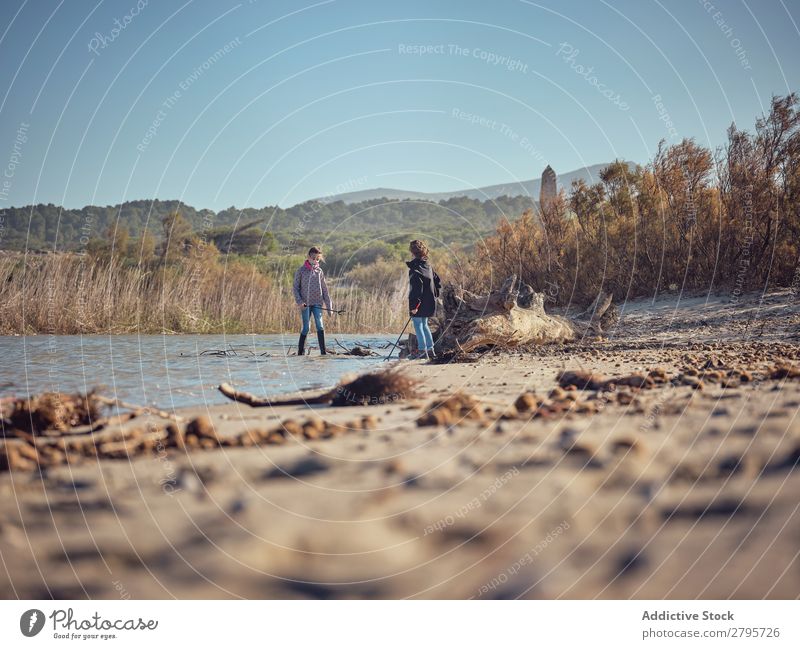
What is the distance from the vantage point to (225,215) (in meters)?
50.4

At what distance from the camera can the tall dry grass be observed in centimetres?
1351

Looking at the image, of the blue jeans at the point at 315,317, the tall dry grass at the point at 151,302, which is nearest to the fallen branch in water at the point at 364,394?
the blue jeans at the point at 315,317

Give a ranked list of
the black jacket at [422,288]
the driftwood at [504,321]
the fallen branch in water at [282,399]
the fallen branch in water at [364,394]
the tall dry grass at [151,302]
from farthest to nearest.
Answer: the tall dry grass at [151,302], the black jacket at [422,288], the driftwood at [504,321], the fallen branch in water at [364,394], the fallen branch in water at [282,399]

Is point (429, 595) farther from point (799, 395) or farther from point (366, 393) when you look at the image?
point (799, 395)

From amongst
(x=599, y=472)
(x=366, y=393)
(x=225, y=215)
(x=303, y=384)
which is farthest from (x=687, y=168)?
(x=225, y=215)

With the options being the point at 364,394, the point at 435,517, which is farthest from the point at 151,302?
the point at 435,517

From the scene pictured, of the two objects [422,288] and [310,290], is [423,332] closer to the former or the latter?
[422,288]

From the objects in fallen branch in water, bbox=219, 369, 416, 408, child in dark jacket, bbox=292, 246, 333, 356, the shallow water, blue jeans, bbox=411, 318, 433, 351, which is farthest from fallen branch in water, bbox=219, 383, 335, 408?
child in dark jacket, bbox=292, 246, 333, 356

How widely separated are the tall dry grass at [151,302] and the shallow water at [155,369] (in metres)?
1.33

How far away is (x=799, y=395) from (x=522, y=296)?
7.21 metres

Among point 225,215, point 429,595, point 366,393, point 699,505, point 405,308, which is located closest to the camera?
point 429,595

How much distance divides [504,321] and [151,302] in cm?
1111

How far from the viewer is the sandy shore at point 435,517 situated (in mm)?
2428

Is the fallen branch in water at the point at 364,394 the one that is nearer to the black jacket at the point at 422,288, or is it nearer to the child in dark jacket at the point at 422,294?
the child in dark jacket at the point at 422,294
